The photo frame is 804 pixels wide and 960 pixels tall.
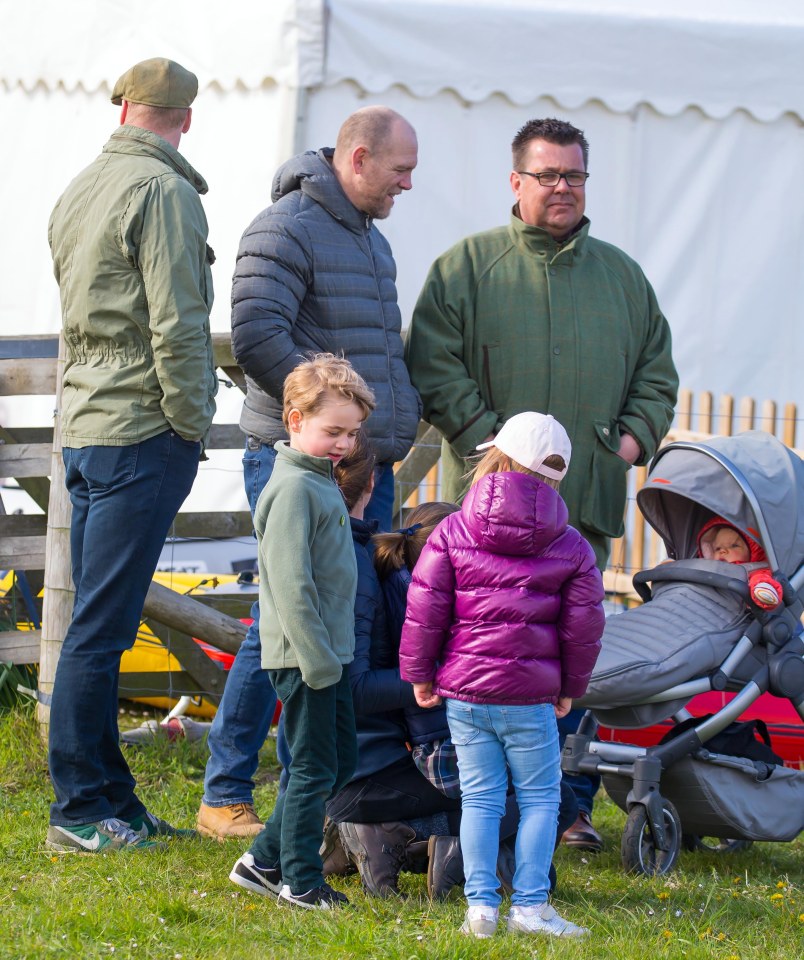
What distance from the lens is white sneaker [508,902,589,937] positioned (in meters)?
3.31

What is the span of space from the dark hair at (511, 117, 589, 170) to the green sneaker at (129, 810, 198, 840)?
90.5 inches

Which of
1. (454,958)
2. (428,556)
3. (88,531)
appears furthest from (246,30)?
(454,958)

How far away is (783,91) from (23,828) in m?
6.42

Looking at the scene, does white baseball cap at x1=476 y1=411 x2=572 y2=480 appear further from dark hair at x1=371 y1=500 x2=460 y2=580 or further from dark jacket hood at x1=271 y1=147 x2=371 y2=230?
dark jacket hood at x1=271 y1=147 x2=371 y2=230

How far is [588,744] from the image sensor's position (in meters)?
4.17

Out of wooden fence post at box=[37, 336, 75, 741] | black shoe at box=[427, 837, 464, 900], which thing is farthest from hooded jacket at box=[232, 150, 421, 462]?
black shoe at box=[427, 837, 464, 900]

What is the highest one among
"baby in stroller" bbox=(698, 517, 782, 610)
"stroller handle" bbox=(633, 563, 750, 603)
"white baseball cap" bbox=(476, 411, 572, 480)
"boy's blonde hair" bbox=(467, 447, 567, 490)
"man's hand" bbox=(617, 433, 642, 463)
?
"white baseball cap" bbox=(476, 411, 572, 480)

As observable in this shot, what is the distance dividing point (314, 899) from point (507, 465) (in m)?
1.15

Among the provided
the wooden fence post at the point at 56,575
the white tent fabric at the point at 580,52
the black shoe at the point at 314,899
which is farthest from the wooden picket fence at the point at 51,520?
the white tent fabric at the point at 580,52

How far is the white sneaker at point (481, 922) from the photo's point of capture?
10.7 feet

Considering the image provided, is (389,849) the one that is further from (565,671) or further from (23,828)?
(23,828)

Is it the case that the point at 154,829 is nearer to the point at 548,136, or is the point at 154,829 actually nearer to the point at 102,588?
the point at 102,588

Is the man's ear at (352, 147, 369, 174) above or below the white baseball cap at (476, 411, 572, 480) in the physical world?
above

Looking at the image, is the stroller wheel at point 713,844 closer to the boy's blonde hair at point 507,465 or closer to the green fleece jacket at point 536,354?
the green fleece jacket at point 536,354
